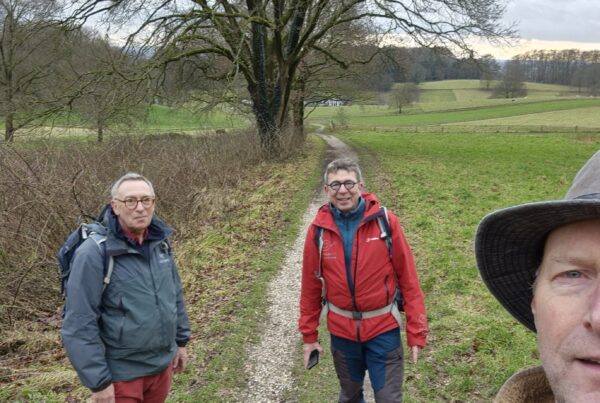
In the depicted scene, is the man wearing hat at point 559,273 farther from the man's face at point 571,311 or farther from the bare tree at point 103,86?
the bare tree at point 103,86

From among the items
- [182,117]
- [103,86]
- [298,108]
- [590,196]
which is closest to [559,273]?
[590,196]

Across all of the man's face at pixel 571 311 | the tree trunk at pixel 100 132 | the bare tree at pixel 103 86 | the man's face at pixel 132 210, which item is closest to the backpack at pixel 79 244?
the man's face at pixel 132 210

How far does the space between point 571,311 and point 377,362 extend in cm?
206

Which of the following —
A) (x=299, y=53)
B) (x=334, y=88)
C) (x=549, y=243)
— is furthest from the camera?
(x=334, y=88)

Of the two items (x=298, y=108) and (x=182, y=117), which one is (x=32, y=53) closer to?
(x=182, y=117)

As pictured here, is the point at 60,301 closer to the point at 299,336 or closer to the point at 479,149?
the point at 299,336

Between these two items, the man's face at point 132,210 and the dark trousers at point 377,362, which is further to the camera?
the dark trousers at point 377,362

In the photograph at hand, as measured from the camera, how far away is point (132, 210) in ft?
8.63

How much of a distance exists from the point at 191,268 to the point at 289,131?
39.6 ft

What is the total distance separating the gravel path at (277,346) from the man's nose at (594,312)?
10.7ft

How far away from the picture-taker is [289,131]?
18312 mm

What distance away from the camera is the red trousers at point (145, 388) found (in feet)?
8.39

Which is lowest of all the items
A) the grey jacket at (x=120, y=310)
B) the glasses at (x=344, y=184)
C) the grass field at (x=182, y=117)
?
the grey jacket at (x=120, y=310)

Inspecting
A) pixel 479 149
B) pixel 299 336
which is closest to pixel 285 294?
pixel 299 336
